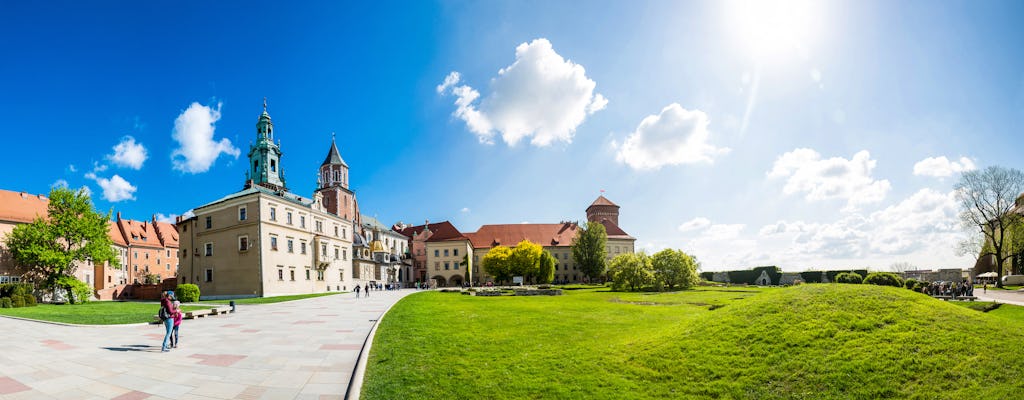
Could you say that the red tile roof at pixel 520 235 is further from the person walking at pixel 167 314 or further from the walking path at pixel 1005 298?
the person walking at pixel 167 314

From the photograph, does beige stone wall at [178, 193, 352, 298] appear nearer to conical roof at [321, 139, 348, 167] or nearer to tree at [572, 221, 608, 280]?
conical roof at [321, 139, 348, 167]

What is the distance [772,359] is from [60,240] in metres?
63.5

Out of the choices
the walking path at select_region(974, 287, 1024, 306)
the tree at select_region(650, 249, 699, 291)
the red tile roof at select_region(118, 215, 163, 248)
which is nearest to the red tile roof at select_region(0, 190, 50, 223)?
the red tile roof at select_region(118, 215, 163, 248)

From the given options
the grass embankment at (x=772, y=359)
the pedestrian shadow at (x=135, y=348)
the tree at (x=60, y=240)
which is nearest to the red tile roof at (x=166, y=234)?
the tree at (x=60, y=240)

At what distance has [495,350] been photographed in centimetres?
1141

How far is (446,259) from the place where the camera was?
8912cm

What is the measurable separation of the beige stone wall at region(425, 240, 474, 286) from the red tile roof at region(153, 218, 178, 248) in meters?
45.4

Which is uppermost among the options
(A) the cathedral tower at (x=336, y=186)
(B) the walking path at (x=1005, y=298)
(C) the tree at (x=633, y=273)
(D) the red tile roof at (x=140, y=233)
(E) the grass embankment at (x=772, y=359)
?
(A) the cathedral tower at (x=336, y=186)

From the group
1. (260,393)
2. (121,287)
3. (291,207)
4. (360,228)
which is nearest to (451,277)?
(360,228)

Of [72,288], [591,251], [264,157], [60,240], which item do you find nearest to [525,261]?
[591,251]

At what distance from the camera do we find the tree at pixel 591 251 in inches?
3093

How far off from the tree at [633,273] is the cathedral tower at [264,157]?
50140mm

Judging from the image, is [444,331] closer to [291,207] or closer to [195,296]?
[195,296]

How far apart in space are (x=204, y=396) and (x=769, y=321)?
11101 millimetres
